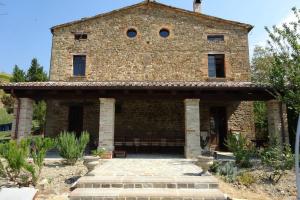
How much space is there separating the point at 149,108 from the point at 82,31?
5.76 metres

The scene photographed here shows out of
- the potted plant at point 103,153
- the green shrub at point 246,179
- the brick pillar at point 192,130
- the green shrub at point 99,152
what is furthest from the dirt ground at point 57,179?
the green shrub at point 246,179

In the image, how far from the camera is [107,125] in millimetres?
10688

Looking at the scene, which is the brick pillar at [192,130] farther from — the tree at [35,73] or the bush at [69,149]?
the tree at [35,73]

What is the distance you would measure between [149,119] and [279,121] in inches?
234

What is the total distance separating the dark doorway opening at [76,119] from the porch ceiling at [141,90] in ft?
9.37

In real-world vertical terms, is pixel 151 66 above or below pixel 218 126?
above

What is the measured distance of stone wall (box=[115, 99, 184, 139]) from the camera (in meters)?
13.3

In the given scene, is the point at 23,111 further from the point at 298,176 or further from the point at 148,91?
the point at 298,176

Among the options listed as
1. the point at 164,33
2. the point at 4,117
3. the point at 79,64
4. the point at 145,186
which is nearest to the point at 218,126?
the point at 164,33

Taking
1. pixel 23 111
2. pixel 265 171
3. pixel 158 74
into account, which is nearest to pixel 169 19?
pixel 158 74

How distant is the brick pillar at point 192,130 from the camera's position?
10359 mm

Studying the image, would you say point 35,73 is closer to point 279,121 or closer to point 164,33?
point 164,33

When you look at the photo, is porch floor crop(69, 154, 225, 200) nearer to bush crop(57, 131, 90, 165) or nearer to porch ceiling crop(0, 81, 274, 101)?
bush crop(57, 131, 90, 165)

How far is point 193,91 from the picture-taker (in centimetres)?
1070
